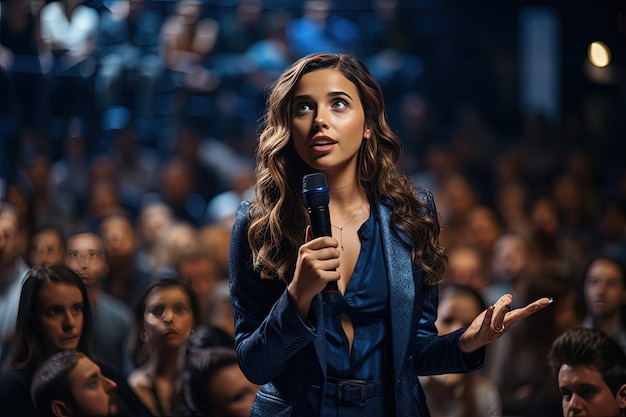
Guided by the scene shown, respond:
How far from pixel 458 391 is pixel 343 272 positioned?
7.28ft

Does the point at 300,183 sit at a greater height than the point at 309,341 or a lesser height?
greater

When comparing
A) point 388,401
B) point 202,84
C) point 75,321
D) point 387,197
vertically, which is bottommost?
point 388,401

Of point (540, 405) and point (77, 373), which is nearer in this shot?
point (77, 373)

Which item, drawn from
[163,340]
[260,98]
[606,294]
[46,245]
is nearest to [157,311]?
[163,340]

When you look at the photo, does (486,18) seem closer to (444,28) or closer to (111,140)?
(444,28)

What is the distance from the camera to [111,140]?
9719 millimetres

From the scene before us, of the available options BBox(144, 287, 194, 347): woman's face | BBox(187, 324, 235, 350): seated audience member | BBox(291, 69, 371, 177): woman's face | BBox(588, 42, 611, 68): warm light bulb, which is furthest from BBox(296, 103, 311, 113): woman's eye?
BBox(588, 42, 611, 68): warm light bulb

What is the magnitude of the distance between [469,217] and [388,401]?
523cm

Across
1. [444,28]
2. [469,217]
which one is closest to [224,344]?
[469,217]

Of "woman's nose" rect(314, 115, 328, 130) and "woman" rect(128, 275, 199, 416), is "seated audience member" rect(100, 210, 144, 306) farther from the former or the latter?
"woman's nose" rect(314, 115, 328, 130)

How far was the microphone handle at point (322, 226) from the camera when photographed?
7.30ft

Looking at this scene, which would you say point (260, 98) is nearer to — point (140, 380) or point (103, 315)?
point (103, 315)

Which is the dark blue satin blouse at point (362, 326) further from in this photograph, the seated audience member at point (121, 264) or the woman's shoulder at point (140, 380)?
the seated audience member at point (121, 264)

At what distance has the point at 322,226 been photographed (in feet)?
7.36
